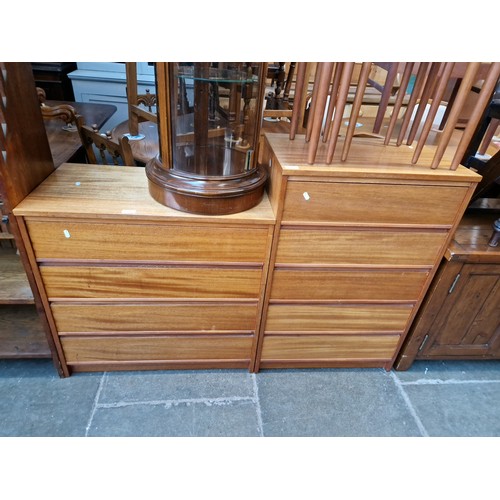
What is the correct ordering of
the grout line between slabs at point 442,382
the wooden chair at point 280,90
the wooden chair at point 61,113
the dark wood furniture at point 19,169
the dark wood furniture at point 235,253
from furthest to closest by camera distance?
the wooden chair at point 280,90 → the wooden chair at point 61,113 → the grout line between slabs at point 442,382 → the dark wood furniture at point 235,253 → the dark wood furniture at point 19,169

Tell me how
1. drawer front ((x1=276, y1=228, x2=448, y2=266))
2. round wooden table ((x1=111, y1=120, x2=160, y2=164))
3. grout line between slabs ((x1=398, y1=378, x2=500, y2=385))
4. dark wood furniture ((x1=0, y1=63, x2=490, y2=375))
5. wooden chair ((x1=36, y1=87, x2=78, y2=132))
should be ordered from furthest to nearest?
wooden chair ((x1=36, y1=87, x2=78, y2=132))
round wooden table ((x1=111, y1=120, x2=160, y2=164))
grout line between slabs ((x1=398, y1=378, x2=500, y2=385))
drawer front ((x1=276, y1=228, x2=448, y2=266))
dark wood furniture ((x1=0, y1=63, x2=490, y2=375))

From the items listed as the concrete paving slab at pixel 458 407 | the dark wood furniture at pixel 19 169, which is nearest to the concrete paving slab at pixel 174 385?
the dark wood furniture at pixel 19 169

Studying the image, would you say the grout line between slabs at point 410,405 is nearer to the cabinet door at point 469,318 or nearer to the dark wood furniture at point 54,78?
the cabinet door at point 469,318

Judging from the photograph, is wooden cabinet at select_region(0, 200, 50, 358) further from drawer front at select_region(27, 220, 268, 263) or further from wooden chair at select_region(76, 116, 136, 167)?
wooden chair at select_region(76, 116, 136, 167)

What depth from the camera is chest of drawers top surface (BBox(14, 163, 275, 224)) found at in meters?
1.21

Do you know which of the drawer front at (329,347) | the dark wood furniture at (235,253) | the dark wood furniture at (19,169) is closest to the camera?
the dark wood furniture at (19,169)

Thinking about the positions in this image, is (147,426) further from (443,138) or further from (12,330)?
(443,138)

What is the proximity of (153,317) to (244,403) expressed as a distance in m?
0.57

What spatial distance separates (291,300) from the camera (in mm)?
1512

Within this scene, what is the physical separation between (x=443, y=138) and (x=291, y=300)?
805 mm

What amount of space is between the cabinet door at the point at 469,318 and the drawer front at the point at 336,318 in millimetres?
193

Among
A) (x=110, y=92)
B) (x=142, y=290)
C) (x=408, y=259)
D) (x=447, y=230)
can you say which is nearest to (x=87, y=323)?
(x=142, y=290)

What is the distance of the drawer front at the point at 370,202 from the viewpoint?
4.08ft

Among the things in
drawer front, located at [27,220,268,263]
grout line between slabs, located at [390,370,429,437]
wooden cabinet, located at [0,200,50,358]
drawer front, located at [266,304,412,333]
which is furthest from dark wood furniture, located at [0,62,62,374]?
grout line between slabs, located at [390,370,429,437]
